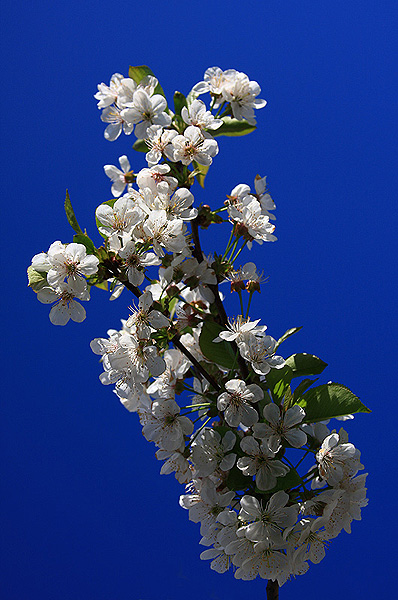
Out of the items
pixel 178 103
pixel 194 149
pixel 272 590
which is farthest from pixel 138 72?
pixel 272 590

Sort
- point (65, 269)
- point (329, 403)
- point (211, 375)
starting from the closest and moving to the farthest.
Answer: point (65, 269) → point (329, 403) → point (211, 375)

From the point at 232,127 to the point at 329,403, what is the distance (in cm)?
45

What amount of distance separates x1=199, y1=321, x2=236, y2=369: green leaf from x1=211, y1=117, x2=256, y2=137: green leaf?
307mm

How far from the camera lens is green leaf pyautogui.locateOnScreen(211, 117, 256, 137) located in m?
1.01

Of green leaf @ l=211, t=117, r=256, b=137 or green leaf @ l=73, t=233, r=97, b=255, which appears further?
green leaf @ l=211, t=117, r=256, b=137

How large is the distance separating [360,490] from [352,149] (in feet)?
5.37

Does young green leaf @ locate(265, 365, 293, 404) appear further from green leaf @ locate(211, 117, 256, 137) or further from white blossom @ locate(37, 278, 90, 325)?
green leaf @ locate(211, 117, 256, 137)

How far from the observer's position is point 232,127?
1.01 m

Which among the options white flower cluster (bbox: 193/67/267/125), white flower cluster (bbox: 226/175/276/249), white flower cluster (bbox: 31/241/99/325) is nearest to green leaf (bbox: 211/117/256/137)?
white flower cluster (bbox: 193/67/267/125)

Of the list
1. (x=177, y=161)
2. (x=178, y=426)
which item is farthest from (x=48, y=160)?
(x=178, y=426)

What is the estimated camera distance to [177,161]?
91cm

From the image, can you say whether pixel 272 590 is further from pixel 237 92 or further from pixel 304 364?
pixel 237 92

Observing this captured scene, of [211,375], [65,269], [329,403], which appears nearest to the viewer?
[65,269]

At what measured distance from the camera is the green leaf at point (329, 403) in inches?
33.5
